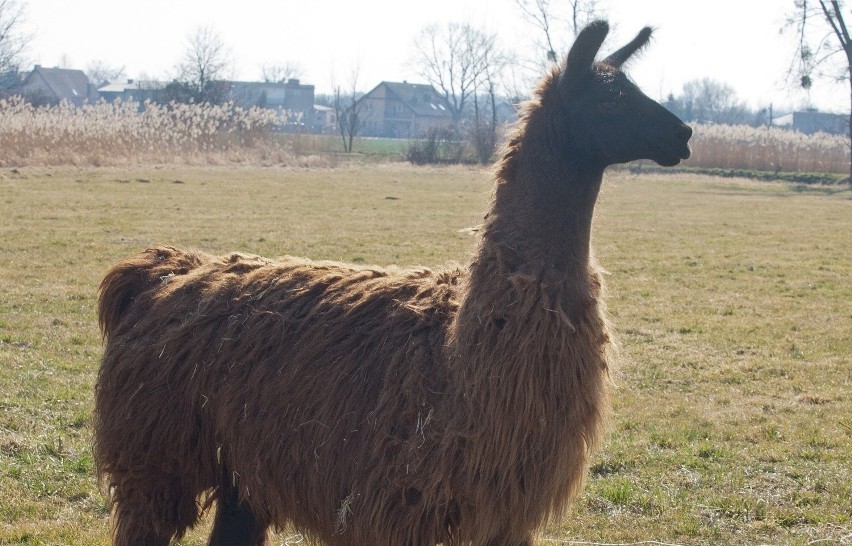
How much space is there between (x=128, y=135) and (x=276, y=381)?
2876cm

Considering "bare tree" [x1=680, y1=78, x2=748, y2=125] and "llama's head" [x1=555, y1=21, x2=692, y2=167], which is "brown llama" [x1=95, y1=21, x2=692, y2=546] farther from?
"bare tree" [x1=680, y1=78, x2=748, y2=125]

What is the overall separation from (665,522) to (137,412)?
278 cm

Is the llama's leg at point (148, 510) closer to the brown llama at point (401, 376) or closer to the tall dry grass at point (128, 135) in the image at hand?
the brown llama at point (401, 376)

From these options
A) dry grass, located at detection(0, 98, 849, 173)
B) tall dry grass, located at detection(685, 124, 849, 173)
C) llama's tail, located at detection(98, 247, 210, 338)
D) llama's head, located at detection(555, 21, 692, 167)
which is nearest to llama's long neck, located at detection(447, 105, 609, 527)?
llama's head, located at detection(555, 21, 692, 167)

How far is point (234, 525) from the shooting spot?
4062 millimetres

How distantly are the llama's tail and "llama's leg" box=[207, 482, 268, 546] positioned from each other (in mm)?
965

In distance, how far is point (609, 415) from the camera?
3594mm

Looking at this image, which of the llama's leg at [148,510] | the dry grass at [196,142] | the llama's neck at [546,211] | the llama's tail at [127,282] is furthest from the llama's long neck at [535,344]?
the dry grass at [196,142]

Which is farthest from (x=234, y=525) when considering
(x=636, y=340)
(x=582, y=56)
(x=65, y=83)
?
(x=65, y=83)

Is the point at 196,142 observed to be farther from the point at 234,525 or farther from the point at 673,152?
the point at 673,152

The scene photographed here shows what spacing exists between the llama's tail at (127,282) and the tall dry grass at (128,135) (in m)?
23.4

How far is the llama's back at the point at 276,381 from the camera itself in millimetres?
3490

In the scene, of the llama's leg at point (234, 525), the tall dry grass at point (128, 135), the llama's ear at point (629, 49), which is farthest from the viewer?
the tall dry grass at point (128, 135)

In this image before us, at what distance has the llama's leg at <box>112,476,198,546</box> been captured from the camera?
3.83 meters
